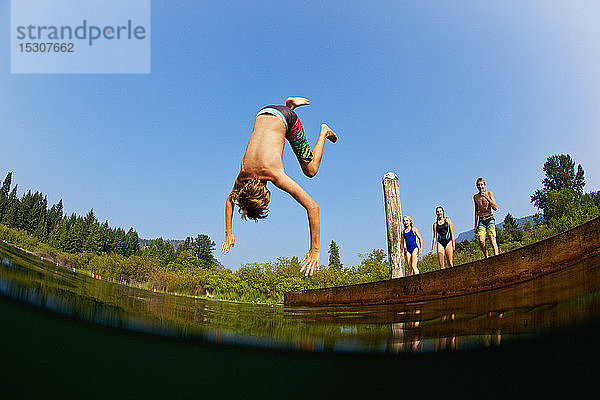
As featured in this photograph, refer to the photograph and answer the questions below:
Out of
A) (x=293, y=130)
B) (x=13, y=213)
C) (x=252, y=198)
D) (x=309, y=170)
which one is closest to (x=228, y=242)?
(x=252, y=198)

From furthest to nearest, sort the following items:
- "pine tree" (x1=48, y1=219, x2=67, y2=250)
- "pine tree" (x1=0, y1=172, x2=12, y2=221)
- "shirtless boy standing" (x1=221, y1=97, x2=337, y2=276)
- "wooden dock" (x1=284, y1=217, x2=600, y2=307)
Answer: "shirtless boy standing" (x1=221, y1=97, x2=337, y2=276) < "pine tree" (x1=48, y1=219, x2=67, y2=250) < "pine tree" (x1=0, y1=172, x2=12, y2=221) < "wooden dock" (x1=284, y1=217, x2=600, y2=307)

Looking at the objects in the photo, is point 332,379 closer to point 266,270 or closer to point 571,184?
point 266,270

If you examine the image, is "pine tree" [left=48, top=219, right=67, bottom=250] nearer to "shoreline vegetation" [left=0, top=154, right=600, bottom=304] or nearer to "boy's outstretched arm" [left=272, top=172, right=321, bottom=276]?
"shoreline vegetation" [left=0, top=154, right=600, bottom=304]

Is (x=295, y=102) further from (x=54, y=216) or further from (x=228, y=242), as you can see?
(x=54, y=216)

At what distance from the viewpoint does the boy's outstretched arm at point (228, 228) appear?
371 centimetres

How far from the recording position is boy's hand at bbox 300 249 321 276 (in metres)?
3.17

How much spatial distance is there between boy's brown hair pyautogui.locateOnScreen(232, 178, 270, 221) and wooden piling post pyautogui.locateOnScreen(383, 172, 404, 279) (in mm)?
4004

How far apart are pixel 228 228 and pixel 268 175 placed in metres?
Answer: 0.88

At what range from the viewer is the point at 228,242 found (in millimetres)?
3748

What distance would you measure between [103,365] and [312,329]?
1.68 meters

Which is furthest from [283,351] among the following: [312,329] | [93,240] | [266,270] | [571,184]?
[571,184]

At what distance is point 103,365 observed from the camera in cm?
267

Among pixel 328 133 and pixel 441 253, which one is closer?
pixel 328 133

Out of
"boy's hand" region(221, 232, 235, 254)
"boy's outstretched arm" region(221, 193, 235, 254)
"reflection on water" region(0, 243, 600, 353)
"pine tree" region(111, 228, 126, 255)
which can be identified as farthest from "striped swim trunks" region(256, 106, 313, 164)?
"pine tree" region(111, 228, 126, 255)
